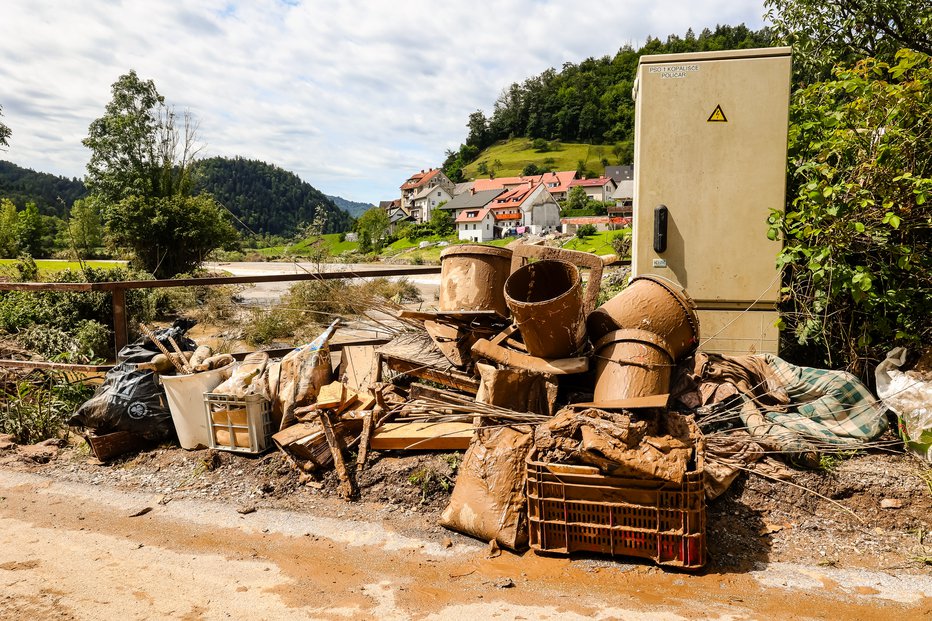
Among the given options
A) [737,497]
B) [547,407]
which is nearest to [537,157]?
[547,407]

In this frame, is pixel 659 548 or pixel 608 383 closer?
pixel 659 548

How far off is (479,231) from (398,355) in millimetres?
84654

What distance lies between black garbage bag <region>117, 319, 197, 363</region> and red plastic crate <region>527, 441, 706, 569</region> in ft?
11.2

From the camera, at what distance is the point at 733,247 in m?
4.87

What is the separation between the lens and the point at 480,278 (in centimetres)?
464

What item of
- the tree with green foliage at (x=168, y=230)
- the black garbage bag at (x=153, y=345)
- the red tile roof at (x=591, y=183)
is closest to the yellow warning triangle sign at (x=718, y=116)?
the black garbage bag at (x=153, y=345)

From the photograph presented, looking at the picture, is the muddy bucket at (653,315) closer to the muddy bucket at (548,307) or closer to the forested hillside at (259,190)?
the muddy bucket at (548,307)

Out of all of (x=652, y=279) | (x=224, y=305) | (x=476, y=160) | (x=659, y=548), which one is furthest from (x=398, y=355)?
(x=476, y=160)

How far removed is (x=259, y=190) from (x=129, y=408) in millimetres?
50554

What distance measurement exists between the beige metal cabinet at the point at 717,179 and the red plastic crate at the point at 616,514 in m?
2.25

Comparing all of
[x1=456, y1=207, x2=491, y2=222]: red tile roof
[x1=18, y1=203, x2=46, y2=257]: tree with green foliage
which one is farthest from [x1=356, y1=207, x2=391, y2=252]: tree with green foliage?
[x1=18, y1=203, x2=46, y2=257]: tree with green foliage

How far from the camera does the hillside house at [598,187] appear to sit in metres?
98.9

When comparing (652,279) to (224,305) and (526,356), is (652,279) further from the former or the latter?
(224,305)

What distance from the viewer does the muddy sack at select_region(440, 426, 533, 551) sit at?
3.22 m
